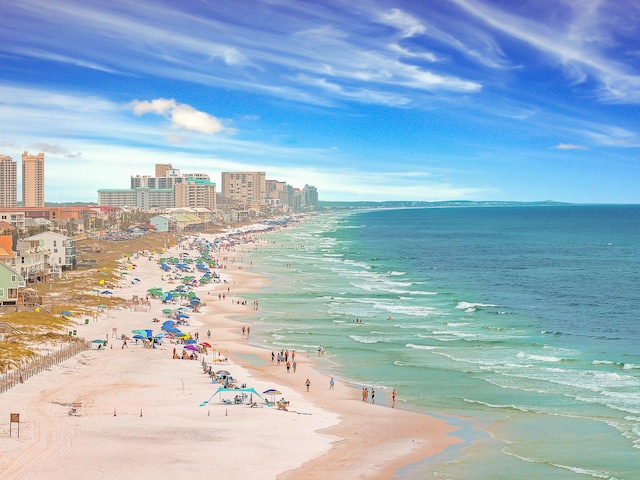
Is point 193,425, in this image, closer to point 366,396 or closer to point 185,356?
point 366,396

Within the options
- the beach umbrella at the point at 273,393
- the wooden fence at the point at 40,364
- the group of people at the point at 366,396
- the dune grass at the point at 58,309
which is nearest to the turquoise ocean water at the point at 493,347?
the group of people at the point at 366,396

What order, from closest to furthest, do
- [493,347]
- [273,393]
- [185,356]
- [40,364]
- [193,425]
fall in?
[193,425] → [273,393] → [40,364] → [185,356] → [493,347]

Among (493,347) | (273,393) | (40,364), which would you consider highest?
(40,364)

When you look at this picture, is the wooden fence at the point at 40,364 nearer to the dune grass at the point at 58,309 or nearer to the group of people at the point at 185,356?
the dune grass at the point at 58,309

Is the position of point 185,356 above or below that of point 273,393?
below

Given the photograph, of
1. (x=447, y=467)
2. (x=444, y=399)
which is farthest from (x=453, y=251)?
(x=447, y=467)

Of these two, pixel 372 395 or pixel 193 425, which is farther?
pixel 372 395

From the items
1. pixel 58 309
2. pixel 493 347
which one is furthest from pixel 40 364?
pixel 493 347

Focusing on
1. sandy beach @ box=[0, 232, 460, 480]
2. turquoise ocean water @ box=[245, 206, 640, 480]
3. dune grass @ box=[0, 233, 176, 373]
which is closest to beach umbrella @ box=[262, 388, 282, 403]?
sandy beach @ box=[0, 232, 460, 480]
